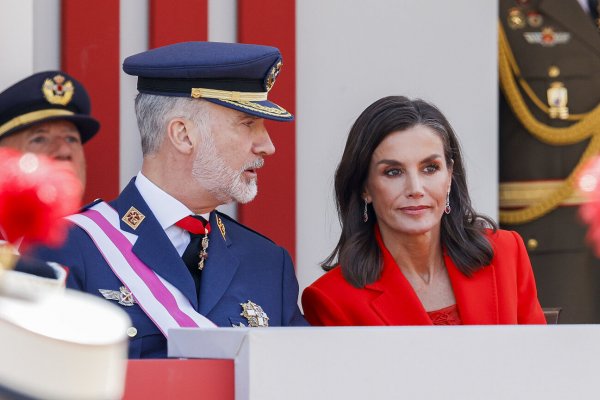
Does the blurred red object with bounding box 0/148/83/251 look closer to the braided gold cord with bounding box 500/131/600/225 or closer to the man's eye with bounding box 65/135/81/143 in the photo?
the man's eye with bounding box 65/135/81/143

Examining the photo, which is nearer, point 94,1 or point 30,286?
point 30,286

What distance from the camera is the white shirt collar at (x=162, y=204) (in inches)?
108

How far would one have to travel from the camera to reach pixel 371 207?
3.14 m

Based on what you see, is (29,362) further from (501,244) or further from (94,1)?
(94,1)

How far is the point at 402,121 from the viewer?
120 inches

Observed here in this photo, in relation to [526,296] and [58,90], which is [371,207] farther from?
[58,90]

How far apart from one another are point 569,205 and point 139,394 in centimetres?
289

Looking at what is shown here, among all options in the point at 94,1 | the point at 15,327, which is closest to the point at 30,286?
the point at 15,327

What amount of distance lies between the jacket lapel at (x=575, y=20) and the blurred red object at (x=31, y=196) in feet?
10.1

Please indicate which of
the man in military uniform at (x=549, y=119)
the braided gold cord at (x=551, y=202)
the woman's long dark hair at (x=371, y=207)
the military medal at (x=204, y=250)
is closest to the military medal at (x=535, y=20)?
the man in military uniform at (x=549, y=119)

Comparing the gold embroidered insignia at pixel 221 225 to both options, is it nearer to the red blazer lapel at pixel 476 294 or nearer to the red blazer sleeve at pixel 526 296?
the red blazer lapel at pixel 476 294

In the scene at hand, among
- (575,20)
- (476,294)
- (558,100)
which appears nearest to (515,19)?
(575,20)

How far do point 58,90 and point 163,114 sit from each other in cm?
69

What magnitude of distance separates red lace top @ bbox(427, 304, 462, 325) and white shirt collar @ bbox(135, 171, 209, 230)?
619 mm
